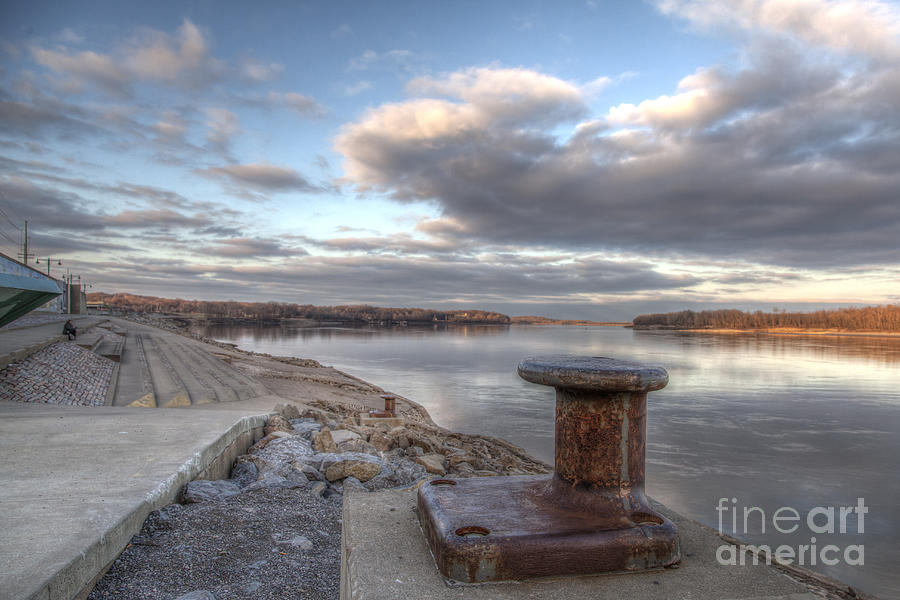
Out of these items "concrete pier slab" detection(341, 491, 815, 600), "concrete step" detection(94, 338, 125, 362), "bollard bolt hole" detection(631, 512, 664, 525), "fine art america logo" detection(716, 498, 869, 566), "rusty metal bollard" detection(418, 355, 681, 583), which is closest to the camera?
"concrete pier slab" detection(341, 491, 815, 600)

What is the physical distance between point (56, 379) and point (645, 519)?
1173 centimetres

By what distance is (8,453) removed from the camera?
13.4 ft

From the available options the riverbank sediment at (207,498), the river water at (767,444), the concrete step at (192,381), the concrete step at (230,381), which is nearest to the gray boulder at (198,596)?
the riverbank sediment at (207,498)

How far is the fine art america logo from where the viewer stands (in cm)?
700

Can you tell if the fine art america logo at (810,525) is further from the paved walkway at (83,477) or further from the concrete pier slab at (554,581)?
the paved walkway at (83,477)

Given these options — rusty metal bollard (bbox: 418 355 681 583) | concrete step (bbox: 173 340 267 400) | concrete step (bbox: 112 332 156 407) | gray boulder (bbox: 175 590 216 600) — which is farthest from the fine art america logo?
concrete step (bbox: 173 340 267 400)

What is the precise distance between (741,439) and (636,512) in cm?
1356

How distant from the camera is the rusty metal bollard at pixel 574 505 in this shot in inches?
75.5

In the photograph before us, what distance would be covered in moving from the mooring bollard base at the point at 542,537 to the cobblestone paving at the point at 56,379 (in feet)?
30.7

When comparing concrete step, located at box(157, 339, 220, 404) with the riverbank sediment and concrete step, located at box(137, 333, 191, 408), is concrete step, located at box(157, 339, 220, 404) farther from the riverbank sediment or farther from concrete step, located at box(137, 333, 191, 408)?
the riverbank sediment

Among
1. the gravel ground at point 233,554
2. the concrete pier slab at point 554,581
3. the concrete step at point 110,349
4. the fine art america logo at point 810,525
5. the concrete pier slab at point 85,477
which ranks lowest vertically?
the fine art america logo at point 810,525

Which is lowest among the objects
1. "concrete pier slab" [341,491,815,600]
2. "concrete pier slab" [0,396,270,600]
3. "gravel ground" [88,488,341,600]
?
"gravel ground" [88,488,341,600]

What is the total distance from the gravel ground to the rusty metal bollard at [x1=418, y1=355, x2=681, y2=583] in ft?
2.95

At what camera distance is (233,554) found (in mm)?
2844
